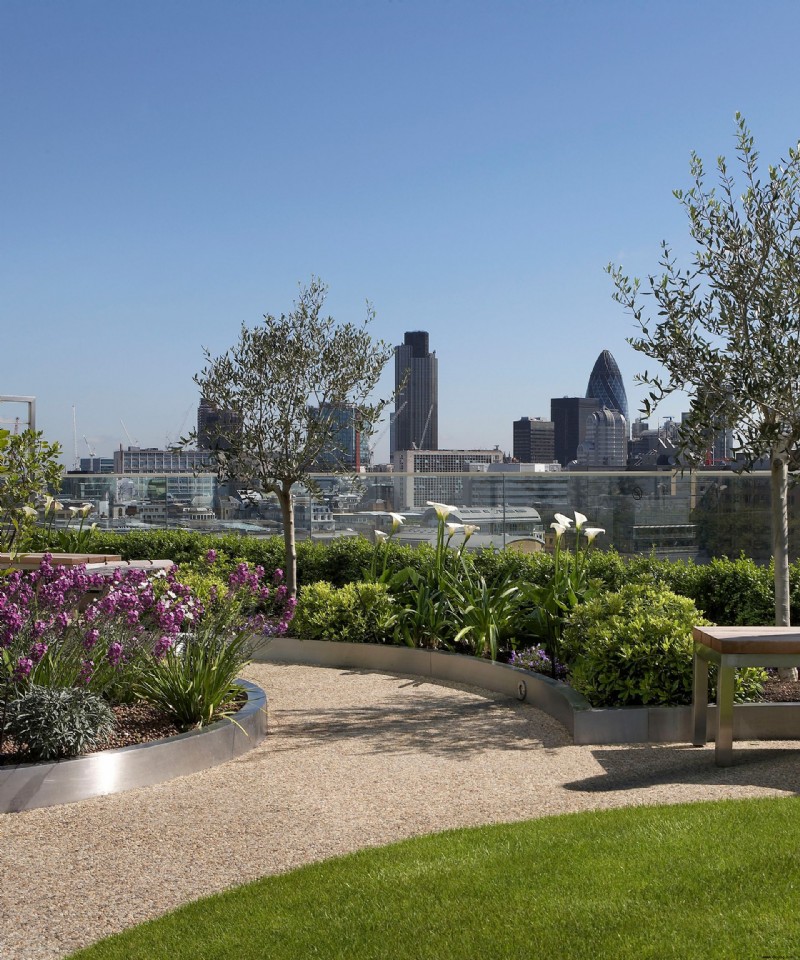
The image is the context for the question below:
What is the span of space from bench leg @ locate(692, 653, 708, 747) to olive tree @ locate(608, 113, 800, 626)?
4.32 ft

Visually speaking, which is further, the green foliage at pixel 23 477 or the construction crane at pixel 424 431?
the construction crane at pixel 424 431

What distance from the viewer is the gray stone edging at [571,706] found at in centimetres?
500

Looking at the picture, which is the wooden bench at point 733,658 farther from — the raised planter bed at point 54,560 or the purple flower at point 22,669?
the raised planter bed at point 54,560

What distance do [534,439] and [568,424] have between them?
31.9ft

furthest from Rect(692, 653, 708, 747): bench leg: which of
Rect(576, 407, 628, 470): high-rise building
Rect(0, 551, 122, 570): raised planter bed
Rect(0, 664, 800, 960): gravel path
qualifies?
Rect(576, 407, 628, 470): high-rise building

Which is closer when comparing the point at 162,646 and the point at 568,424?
the point at 162,646

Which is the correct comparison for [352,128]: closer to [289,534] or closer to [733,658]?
[289,534]

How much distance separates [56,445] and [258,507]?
17.8ft

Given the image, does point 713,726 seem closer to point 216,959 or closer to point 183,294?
point 216,959

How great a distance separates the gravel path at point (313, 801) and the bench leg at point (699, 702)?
9cm

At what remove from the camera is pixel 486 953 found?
2576 mm

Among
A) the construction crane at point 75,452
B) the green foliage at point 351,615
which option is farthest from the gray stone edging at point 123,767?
the construction crane at point 75,452

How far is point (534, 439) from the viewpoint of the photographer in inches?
5758

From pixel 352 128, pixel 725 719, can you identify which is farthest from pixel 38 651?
pixel 352 128
